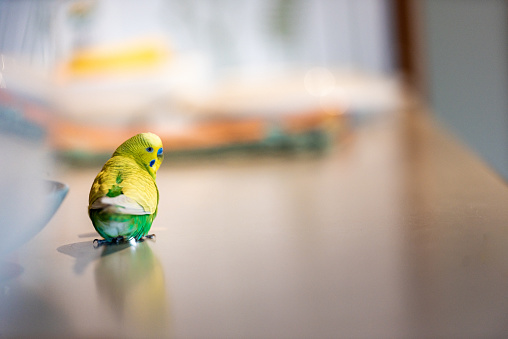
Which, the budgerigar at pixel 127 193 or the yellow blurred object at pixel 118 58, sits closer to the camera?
the budgerigar at pixel 127 193

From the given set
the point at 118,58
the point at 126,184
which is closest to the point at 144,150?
the point at 126,184

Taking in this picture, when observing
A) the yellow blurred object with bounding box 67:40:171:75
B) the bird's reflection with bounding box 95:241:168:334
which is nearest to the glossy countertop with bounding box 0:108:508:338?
the bird's reflection with bounding box 95:241:168:334

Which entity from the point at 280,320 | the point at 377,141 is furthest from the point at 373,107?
the point at 280,320

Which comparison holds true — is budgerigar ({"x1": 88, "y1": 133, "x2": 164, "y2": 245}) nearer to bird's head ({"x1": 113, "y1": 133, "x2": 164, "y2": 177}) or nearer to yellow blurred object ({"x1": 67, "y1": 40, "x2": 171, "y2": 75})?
bird's head ({"x1": 113, "y1": 133, "x2": 164, "y2": 177})

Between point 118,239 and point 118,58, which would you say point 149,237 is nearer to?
point 118,239

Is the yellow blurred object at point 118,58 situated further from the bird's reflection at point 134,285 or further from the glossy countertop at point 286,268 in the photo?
the bird's reflection at point 134,285

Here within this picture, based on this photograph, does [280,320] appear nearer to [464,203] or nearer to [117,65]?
[464,203]

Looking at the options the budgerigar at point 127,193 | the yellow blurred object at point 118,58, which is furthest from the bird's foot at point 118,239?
the yellow blurred object at point 118,58
